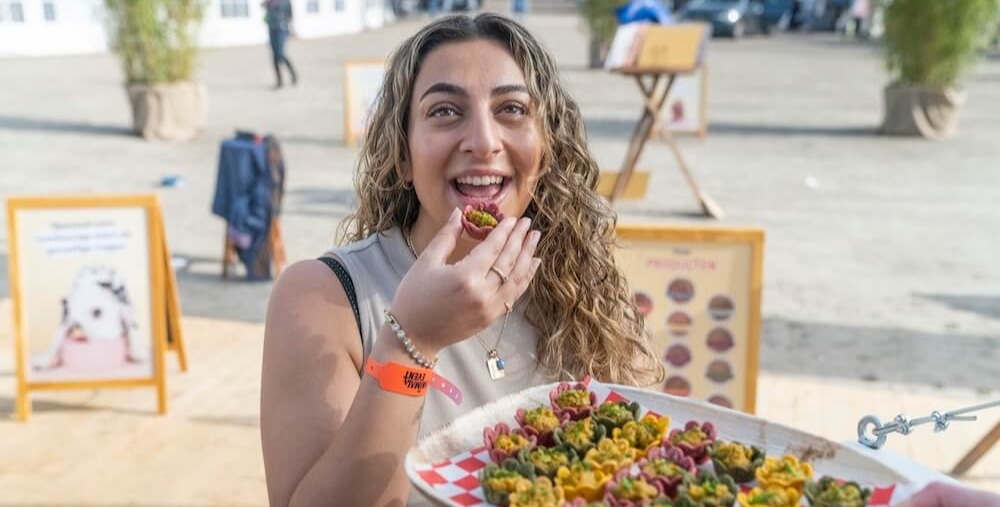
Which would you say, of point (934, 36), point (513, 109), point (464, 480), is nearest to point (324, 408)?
point (464, 480)

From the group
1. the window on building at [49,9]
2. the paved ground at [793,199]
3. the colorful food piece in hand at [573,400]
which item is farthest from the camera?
the window on building at [49,9]

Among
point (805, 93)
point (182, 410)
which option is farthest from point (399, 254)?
point (805, 93)

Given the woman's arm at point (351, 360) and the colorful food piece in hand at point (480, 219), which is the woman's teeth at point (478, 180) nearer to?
the colorful food piece in hand at point (480, 219)

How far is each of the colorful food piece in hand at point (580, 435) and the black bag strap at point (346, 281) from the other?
17.3 inches

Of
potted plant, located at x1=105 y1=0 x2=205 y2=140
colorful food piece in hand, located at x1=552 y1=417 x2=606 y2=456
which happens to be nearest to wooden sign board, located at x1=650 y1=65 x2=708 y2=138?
potted plant, located at x1=105 y1=0 x2=205 y2=140

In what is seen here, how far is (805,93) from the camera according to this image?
779 inches

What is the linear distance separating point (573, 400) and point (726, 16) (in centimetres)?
3346

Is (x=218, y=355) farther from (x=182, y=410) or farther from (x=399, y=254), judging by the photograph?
(x=399, y=254)

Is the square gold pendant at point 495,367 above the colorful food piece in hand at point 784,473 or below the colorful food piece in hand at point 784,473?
below

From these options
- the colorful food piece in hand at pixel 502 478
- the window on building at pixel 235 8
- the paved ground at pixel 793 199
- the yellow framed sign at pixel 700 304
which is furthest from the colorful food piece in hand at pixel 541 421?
the window on building at pixel 235 8

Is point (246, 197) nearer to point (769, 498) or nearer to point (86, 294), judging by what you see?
point (86, 294)

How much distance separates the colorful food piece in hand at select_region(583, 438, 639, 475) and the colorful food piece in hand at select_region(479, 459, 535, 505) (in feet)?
0.35

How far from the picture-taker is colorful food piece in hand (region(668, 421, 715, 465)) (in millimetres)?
1525

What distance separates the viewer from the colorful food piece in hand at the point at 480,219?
1.67m
